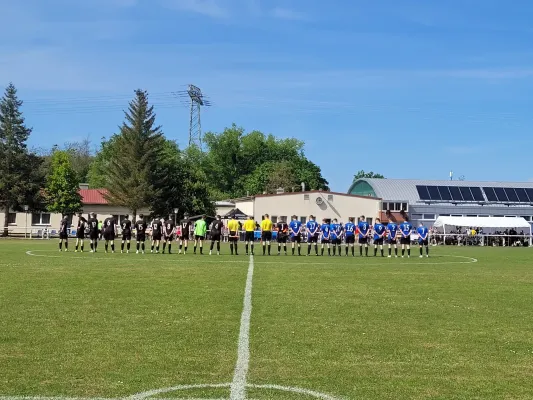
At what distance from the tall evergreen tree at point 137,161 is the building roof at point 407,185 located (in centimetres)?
2410

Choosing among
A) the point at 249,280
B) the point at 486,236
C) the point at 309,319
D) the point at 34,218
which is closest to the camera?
the point at 309,319

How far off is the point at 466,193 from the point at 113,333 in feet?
225

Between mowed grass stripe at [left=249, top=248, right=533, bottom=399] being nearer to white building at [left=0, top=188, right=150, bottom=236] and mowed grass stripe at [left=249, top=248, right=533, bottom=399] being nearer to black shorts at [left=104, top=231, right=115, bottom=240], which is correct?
black shorts at [left=104, top=231, right=115, bottom=240]

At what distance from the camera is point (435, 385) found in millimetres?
6688

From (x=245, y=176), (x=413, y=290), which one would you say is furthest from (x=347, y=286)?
(x=245, y=176)

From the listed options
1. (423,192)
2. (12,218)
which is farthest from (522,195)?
(12,218)

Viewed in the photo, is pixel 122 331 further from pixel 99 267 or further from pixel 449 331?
pixel 99 267

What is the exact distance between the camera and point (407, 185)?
76.0 m

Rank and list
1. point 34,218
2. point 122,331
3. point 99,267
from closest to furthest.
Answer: point 122,331 → point 99,267 → point 34,218

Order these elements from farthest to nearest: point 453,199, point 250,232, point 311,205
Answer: point 453,199 → point 311,205 → point 250,232

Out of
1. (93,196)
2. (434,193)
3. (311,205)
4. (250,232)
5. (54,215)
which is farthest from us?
(93,196)

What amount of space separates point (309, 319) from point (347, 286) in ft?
18.0

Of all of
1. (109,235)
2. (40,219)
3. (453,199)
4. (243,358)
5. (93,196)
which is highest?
(453,199)

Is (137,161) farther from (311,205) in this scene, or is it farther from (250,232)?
(250,232)
